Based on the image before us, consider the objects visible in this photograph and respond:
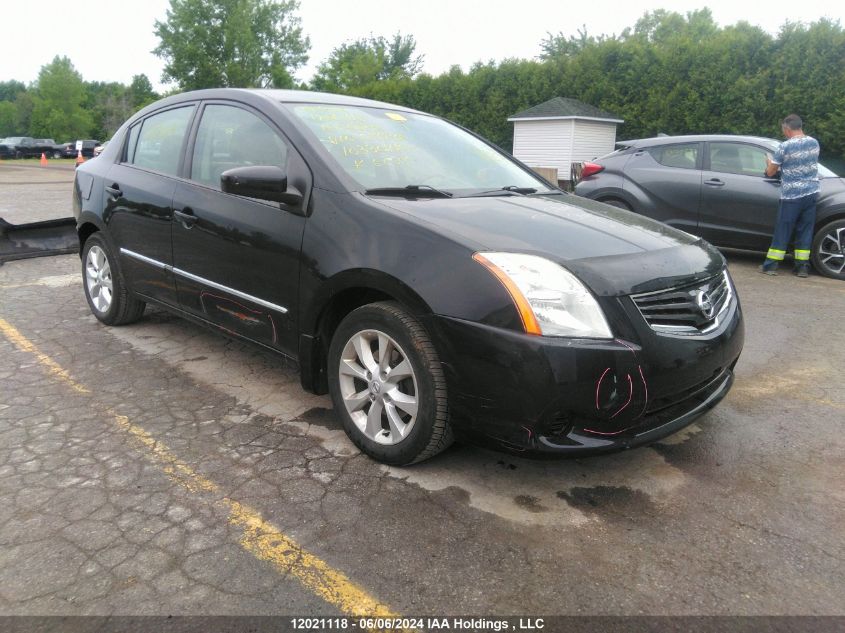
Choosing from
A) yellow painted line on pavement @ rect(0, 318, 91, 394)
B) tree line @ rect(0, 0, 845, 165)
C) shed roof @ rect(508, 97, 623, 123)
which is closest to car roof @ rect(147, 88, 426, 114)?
yellow painted line on pavement @ rect(0, 318, 91, 394)

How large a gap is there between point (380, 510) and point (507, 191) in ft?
6.09

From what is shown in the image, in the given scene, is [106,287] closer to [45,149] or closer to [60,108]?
[45,149]

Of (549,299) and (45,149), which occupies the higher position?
(549,299)

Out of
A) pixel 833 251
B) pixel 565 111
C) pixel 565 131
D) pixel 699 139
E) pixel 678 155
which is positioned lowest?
pixel 833 251

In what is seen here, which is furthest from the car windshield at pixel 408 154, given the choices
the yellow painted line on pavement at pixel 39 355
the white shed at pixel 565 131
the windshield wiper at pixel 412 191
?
the white shed at pixel 565 131

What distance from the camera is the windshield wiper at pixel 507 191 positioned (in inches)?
136

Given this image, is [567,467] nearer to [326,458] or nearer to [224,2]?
[326,458]

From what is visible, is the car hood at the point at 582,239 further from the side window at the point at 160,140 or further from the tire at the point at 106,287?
the tire at the point at 106,287

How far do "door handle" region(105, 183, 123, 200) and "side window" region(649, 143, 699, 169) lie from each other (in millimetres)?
6488

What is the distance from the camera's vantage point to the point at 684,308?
2770 millimetres

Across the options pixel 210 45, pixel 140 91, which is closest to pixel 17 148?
pixel 210 45

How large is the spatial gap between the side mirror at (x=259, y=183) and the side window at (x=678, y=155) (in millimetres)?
6467

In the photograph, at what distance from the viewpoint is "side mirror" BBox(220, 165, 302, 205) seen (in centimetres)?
308

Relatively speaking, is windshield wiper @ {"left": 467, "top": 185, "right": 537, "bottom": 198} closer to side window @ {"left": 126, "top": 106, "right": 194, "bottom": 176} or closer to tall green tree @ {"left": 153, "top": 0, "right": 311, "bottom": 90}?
side window @ {"left": 126, "top": 106, "right": 194, "bottom": 176}
